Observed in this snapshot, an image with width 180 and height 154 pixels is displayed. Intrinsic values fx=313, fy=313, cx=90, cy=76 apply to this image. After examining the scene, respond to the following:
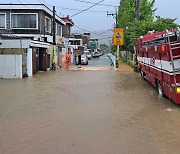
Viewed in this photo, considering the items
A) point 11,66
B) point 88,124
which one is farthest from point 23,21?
point 88,124

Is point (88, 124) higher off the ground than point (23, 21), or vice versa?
point (23, 21)

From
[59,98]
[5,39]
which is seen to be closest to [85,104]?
[59,98]

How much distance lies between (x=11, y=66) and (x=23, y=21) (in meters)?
12.9

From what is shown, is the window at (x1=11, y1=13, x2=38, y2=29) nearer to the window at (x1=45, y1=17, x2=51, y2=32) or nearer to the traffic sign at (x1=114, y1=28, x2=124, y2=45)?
the window at (x1=45, y1=17, x2=51, y2=32)

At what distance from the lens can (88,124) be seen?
8688 millimetres

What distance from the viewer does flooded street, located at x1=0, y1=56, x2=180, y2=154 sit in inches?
263

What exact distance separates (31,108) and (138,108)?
3.82 metres

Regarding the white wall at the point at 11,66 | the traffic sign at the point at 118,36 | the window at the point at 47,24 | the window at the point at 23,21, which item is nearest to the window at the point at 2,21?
the window at the point at 23,21

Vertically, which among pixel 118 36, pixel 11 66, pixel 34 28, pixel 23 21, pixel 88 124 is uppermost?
pixel 23 21

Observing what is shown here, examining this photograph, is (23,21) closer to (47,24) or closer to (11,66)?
(47,24)

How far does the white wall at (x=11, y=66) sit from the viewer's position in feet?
75.8

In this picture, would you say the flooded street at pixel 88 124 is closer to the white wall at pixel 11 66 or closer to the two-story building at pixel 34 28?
the white wall at pixel 11 66

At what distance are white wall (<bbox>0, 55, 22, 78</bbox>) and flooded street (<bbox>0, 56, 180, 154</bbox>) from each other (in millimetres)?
9115

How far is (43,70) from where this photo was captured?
31.7 metres
